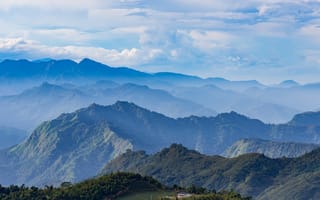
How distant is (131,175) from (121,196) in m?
10.8

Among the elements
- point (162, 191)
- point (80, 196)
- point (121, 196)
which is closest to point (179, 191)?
point (162, 191)

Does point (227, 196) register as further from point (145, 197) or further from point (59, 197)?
point (59, 197)

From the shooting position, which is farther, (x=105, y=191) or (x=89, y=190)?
(x=105, y=191)

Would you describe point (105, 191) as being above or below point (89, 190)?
below

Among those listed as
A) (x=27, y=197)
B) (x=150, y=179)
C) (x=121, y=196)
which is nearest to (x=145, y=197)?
(x=121, y=196)

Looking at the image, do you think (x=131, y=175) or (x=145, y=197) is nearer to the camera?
(x=145, y=197)

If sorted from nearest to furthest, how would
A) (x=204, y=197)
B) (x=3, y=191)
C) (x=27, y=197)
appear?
(x=204, y=197)
(x=27, y=197)
(x=3, y=191)

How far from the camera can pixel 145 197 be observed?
145 m

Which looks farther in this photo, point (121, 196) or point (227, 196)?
point (121, 196)

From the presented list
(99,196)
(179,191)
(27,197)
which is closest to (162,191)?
(179,191)

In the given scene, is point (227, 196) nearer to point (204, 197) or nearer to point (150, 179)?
point (204, 197)

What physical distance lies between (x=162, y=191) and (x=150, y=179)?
343 inches

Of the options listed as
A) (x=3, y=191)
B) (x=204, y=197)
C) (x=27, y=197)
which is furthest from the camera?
(x=3, y=191)

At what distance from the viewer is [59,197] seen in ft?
468
